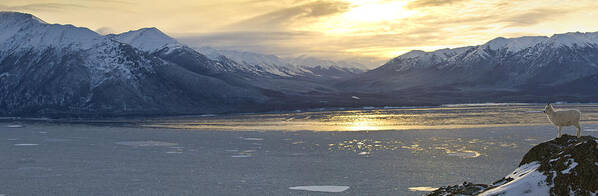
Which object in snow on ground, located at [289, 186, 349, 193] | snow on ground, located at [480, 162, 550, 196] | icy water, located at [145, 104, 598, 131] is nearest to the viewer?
snow on ground, located at [480, 162, 550, 196]

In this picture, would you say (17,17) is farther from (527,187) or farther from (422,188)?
(527,187)

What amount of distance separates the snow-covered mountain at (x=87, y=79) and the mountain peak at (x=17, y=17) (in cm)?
25

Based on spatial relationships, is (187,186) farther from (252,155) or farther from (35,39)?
(35,39)

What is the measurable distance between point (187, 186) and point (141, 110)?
111m

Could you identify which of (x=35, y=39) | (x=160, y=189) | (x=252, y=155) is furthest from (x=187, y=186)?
(x=35, y=39)

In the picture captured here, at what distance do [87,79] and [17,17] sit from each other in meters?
60.4

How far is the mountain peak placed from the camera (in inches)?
7505

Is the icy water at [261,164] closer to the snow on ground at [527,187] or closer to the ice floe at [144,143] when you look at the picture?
the ice floe at [144,143]

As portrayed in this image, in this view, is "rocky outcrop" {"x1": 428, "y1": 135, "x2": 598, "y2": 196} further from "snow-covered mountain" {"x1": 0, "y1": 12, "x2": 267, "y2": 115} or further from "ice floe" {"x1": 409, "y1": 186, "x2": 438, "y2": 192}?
"snow-covered mountain" {"x1": 0, "y1": 12, "x2": 267, "y2": 115}

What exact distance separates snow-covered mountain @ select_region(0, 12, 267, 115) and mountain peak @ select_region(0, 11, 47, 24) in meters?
0.25

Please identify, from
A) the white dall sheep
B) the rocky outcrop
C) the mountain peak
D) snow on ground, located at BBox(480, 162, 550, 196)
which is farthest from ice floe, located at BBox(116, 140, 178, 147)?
the mountain peak

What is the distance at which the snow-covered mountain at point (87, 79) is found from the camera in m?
136

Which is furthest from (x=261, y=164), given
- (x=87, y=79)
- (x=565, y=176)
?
(x=87, y=79)

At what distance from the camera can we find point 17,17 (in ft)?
634
